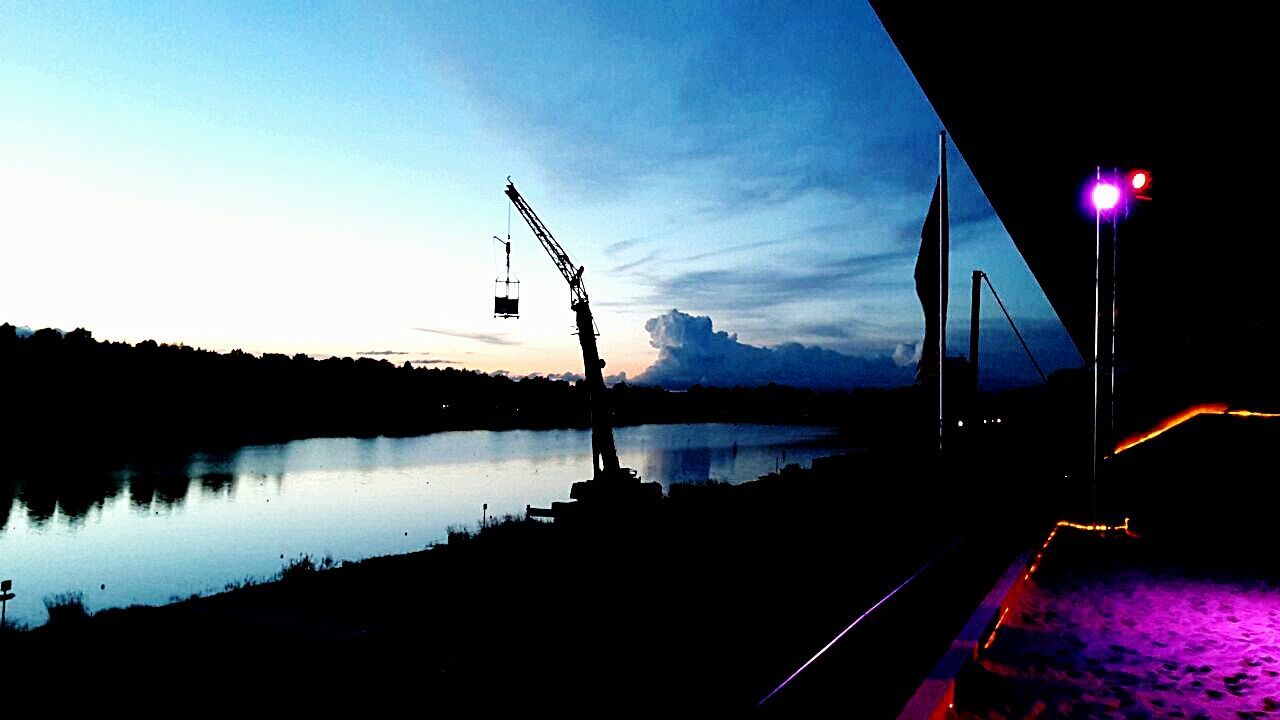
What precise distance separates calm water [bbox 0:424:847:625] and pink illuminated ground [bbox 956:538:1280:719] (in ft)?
86.6

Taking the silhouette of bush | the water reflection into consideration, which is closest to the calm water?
the water reflection

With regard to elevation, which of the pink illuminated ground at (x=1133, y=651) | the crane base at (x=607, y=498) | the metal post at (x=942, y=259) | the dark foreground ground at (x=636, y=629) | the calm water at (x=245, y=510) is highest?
→ the metal post at (x=942, y=259)

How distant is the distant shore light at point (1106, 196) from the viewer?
8.19 meters

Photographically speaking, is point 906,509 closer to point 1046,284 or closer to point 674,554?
point 674,554

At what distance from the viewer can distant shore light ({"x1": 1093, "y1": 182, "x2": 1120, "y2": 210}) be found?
819 centimetres

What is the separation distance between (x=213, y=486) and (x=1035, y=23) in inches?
2299

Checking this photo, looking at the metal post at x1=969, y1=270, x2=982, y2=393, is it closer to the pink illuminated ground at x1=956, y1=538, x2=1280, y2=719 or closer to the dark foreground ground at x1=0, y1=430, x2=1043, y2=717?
the dark foreground ground at x1=0, y1=430, x2=1043, y2=717

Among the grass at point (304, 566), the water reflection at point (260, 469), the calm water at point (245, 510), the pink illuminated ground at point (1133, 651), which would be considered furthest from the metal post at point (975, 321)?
the water reflection at point (260, 469)

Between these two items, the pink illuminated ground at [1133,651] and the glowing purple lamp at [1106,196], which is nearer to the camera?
the pink illuminated ground at [1133,651]

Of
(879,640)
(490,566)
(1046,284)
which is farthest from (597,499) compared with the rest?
(879,640)

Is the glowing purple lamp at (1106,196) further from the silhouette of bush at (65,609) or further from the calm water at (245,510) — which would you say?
the calm water at (245,510)

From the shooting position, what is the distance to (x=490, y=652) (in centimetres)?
768

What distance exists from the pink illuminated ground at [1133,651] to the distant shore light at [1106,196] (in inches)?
169

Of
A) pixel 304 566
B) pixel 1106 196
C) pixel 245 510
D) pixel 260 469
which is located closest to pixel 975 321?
pixel 1106 196
